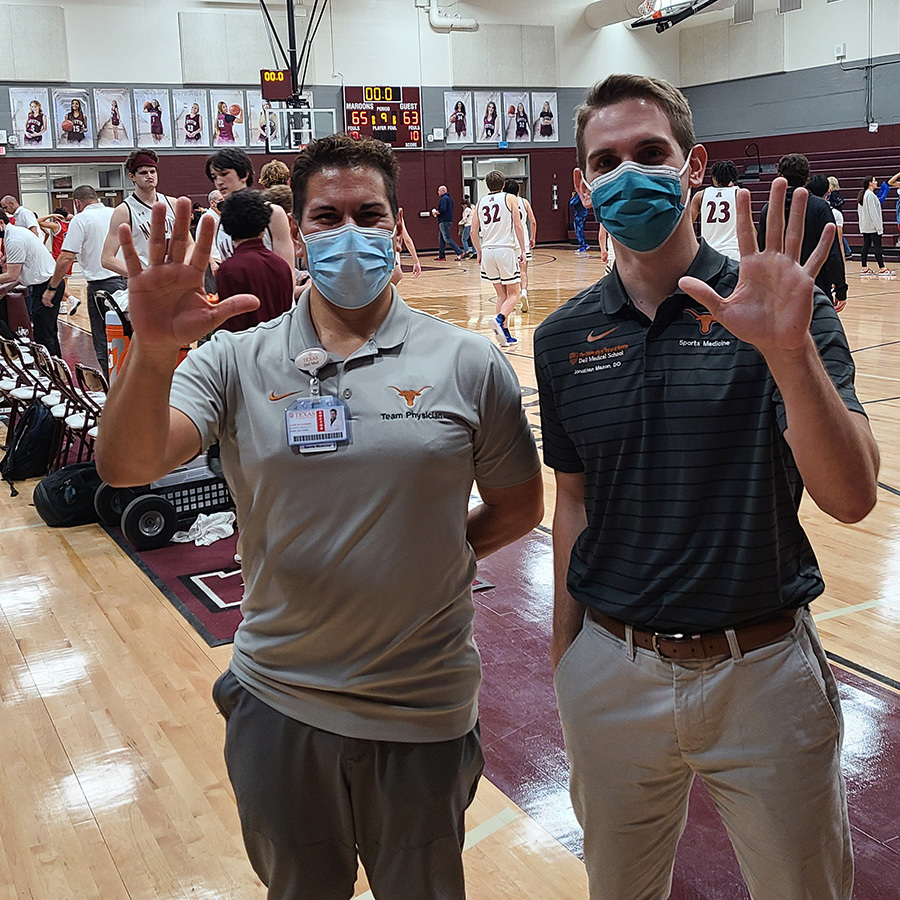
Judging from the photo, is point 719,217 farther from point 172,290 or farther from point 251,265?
point 172,290

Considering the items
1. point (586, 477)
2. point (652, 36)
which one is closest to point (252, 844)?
point (586, 477)

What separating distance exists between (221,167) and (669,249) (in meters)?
4.44

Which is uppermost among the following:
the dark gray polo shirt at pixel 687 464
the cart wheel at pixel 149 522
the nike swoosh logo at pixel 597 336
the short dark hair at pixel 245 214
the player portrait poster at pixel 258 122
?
the player portrait poster at pixel 258 122

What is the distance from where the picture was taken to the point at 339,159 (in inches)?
82.0

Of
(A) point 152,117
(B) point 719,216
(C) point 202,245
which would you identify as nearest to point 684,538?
(C) point 202,245

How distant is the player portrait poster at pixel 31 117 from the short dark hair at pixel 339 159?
2529 centimetres

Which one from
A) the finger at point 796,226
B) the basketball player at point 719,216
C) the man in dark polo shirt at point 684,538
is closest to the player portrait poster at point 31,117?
the basketball player at point 719,216

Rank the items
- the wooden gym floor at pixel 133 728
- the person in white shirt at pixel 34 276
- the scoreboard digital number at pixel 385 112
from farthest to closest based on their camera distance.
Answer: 1. the scoreboard digital number at pixel 385 112
2. the person in white shirt at pixel 34 276
3. the wooden gym floor at pixel 133 728

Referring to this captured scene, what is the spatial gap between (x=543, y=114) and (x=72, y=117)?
1270cm

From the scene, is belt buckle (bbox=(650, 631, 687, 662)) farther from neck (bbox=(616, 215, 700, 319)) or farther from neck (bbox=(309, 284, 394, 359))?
neck (bbox=(309, 284, 394, 359))

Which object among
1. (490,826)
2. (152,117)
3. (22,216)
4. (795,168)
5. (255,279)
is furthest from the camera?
(152,117)

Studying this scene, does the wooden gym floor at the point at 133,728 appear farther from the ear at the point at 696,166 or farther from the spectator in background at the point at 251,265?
the spectator in background at the point at 251,265

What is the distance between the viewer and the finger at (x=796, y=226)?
164 centimetres

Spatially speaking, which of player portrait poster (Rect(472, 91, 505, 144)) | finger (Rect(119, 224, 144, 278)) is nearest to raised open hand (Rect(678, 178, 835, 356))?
finger (Rect(119, 224, 144, 278))
